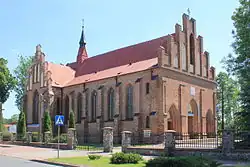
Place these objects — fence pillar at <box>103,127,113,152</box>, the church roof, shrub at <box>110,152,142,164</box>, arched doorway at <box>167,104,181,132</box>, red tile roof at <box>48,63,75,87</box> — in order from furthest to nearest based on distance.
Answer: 1. red tile roof at <box>48,63,75,87</box>
2. the church roof
3. arched doorway at <box>167,104,181,132</box>
4. fence pillar at <box>103,127,113,152</box>
5. shrub at <box>110,152,142,164</box>

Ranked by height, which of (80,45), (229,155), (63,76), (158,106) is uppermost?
(80,45)

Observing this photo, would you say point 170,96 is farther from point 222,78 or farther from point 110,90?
point 222,78

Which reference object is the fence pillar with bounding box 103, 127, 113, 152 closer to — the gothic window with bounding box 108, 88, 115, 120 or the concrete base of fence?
the concrete base of fence

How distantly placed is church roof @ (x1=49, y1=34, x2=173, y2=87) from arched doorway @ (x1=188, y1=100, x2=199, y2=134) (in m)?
7.47

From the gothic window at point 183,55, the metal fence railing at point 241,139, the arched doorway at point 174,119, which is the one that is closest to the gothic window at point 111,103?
the arched doorway at point 174,119

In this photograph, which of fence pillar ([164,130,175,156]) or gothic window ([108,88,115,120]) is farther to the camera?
gothic window ([108,88,115,120])

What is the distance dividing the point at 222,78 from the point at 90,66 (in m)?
28.3

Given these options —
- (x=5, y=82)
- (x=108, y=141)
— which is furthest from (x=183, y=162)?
(x=5, y=82)

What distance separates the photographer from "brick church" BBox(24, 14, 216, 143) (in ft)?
113

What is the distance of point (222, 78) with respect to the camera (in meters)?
62.8

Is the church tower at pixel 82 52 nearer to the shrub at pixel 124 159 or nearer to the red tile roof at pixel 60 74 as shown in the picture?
the red tile roof at pixel 60 74

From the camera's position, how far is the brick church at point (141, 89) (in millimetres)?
34531

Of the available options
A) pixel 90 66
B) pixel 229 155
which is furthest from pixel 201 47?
pixel 229 155

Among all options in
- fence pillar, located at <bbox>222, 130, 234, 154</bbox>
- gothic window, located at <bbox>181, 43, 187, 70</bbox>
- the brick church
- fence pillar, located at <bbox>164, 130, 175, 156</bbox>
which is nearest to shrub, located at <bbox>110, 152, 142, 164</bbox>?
fence pillar, located at <bbox>164, 130, 175, 156</bbox>
